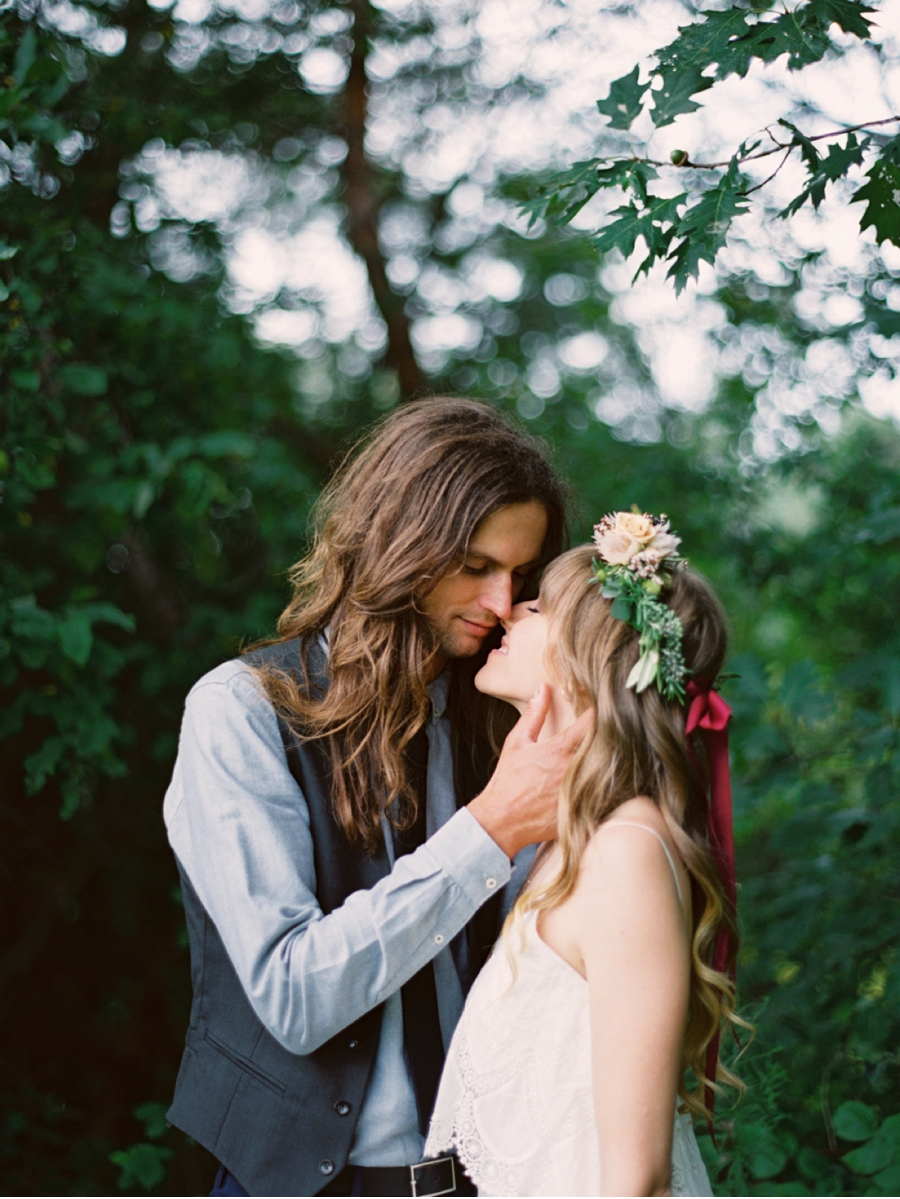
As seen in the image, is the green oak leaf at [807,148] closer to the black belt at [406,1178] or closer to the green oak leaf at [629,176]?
the green oak leaf at [629,176]

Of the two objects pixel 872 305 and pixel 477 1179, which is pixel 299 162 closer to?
pixel 872 305

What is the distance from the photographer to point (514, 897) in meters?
2.11

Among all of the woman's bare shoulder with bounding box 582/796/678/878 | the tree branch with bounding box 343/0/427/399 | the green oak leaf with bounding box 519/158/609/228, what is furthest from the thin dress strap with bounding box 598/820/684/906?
the tree branch with bounding box 343/0/427/399

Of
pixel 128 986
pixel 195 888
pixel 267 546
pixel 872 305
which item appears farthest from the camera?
pixel 267 546

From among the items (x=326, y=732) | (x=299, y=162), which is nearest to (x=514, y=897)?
(x=326, y=732)

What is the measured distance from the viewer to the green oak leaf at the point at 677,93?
1741mm

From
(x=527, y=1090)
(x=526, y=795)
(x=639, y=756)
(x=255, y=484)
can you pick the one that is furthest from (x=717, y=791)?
(x=255, y=484)

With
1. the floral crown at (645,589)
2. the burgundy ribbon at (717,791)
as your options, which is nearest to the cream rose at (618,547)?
the floral crown at (645,589)

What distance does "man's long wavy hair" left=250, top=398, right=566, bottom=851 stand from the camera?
1998mm

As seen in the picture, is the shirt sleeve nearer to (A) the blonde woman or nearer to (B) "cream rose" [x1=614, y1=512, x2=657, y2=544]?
(A) the blonde woman

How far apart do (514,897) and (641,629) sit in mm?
684

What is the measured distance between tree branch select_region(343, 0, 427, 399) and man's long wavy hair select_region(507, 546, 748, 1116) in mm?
3432

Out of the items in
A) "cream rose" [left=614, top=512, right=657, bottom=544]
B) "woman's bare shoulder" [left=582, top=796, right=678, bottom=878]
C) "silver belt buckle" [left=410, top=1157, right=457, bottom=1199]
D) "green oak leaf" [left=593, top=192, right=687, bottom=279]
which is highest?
"green oak leaf" [left=593, top=192, right=687, bottom=279]

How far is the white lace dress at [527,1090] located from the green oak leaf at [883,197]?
143cm
